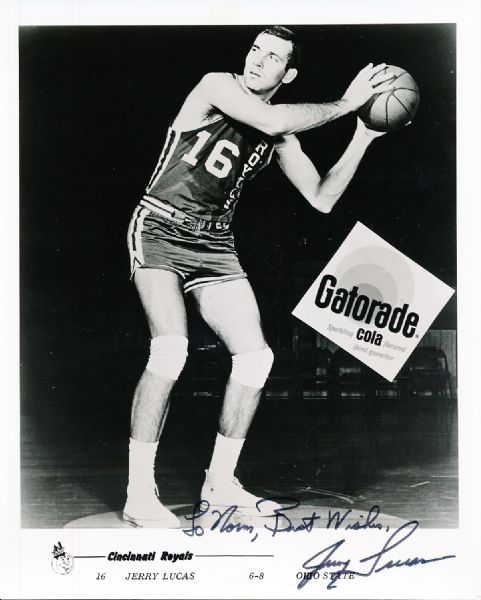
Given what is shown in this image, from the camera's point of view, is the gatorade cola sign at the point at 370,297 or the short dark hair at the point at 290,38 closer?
the short dark hair at the point at 290,38

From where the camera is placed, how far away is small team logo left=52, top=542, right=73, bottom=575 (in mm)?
3867

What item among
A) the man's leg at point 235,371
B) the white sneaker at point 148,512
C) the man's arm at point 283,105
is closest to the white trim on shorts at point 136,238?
the man's leg at point 235,371

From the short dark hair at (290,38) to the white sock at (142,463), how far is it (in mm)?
2166

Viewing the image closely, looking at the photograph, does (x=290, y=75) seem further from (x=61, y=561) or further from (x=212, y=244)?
(x=61, y=561)

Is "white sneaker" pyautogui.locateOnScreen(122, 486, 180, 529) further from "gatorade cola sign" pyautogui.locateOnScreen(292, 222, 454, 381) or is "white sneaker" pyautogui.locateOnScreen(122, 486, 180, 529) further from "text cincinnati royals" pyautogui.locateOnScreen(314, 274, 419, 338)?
"text cincinnati royals" pyautogui.locateOnScreen(314, 274, 419, 338)

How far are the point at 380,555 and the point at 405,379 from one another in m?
0.94

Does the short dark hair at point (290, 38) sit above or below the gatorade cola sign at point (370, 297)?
above

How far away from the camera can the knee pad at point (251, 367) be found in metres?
3.93

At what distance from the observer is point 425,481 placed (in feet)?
13.2

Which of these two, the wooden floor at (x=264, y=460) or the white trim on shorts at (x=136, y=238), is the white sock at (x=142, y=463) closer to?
the wooden floor at (x=264, y=460)

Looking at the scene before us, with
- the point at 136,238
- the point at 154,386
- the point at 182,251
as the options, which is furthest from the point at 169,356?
the point at 136,238

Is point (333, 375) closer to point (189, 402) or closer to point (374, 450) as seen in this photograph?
point (374, 450)
